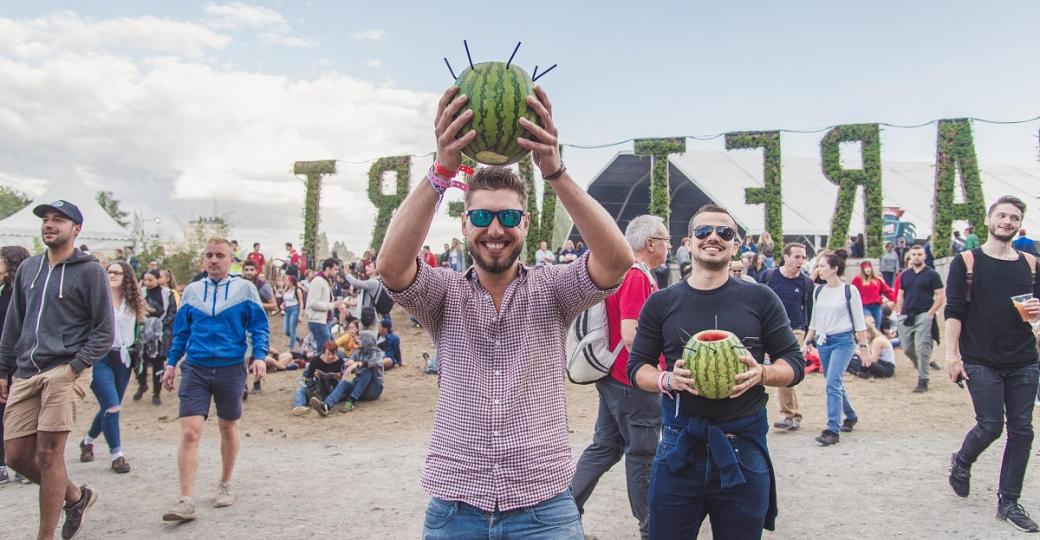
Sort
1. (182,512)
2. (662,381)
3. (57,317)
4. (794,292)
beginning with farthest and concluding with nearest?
(794,292), (182,512), (57,317), (662,381)

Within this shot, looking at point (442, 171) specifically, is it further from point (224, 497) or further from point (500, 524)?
point (224, 497)

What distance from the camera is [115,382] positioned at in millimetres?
7859

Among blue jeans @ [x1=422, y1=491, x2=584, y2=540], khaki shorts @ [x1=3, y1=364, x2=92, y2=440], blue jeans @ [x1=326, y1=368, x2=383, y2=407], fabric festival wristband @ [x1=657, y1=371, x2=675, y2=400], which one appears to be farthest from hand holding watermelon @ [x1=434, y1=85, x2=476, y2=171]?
blue jeans @ [x1=326, y1=368, x2=383, y2=407]

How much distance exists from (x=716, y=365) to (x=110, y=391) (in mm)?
7159

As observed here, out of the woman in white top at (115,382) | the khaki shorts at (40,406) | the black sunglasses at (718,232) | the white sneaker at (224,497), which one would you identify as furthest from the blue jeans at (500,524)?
the woman in white top at (115,382)

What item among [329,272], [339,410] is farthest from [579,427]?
[329,272]

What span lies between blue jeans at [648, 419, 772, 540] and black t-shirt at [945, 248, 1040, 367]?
3.23 meters

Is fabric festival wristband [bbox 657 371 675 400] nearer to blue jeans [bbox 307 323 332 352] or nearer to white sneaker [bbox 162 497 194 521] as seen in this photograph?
white sneaker [bbox 162 497 194 521]

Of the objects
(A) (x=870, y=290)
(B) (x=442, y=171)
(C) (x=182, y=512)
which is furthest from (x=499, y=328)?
(A) (x=870, y=290)

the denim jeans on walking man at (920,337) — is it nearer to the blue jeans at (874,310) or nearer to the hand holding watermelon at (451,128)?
the blue jeans at (874,310)

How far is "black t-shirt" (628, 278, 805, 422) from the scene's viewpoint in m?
3.54

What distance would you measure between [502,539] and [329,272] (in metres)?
13.6

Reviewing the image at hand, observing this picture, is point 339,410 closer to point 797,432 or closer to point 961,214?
point 797,432

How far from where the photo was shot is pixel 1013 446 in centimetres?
545
